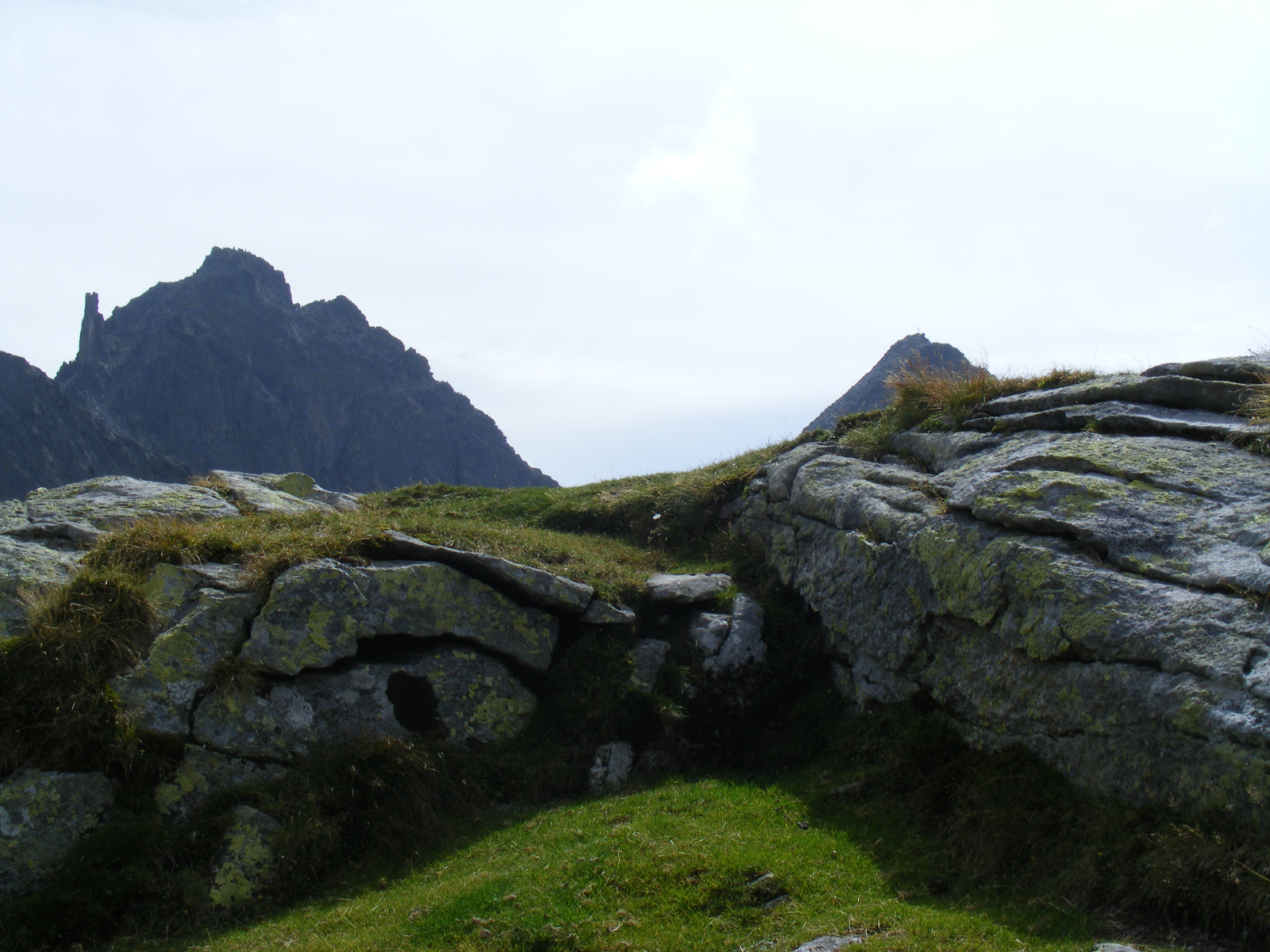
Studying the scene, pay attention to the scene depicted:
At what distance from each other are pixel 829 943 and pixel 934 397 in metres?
11.9

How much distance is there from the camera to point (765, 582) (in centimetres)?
1431

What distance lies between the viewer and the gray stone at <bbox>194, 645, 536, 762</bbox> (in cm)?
1006

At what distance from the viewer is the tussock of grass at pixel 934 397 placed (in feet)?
49.2

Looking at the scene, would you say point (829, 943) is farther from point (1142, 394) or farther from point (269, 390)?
point (269, 390)

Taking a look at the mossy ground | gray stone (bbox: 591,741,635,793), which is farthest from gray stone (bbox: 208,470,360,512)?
gray stone (bbox: 591,741,635,793)

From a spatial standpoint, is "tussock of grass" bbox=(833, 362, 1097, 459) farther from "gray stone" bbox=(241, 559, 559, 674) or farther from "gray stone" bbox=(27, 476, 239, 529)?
"gray stone" bbox=(27, 476, 239, 529)

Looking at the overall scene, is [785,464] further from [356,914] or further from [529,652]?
[356,914]

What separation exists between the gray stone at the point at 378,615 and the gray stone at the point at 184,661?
0.38m

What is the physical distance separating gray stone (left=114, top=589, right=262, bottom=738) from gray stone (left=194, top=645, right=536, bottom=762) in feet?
1.03

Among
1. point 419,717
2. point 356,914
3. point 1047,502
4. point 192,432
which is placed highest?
point 192,432

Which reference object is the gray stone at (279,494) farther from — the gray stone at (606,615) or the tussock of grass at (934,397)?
the tussock of grass at (934,397)

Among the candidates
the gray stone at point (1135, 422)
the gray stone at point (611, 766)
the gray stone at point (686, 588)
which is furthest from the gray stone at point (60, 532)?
the gray stone at point (1135, 422)

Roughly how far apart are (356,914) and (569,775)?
3596 mm

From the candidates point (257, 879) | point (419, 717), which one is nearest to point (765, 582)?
point (419, 717)
